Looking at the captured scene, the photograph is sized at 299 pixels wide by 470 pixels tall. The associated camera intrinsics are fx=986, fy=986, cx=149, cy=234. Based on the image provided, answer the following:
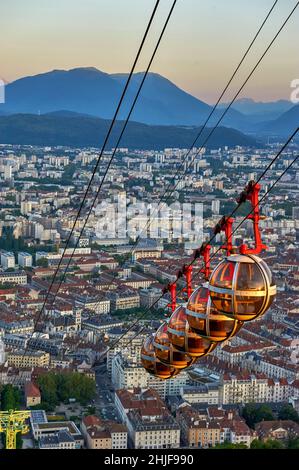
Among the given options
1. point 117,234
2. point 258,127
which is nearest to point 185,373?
point 117,234

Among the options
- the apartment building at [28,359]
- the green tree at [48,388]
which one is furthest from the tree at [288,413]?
the apartment building at [28,359]

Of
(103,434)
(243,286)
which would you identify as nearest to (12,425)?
(103,434)

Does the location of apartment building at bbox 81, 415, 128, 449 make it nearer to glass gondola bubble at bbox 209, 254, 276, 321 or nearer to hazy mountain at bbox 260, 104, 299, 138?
glass gondola bubble at bbox 209, 254, 276, 321

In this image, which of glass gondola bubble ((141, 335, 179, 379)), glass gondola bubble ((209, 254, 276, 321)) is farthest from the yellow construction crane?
glass gondola bubble ((209, 254, 276, 321))

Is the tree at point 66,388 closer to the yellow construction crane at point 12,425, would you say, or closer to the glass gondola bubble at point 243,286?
the yellow construction crane at point 12,425
